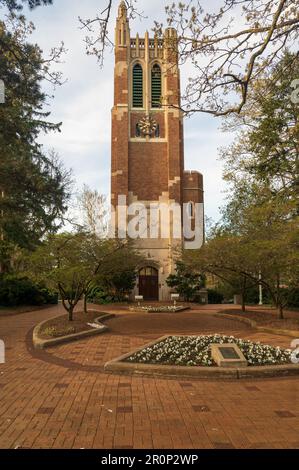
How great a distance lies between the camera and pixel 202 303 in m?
32.6

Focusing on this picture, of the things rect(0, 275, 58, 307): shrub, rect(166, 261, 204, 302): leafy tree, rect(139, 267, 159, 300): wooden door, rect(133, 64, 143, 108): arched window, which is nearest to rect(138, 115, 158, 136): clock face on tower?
rect(133, 64, 143, 108): arched window

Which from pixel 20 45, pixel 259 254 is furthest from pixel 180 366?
pixel 259 254

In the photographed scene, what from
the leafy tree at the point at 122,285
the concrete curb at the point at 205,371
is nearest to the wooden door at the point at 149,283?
the leafy tree at the point at 122,285

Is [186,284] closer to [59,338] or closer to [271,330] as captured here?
[271,330]

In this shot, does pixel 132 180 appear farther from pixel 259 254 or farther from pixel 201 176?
pixel 259 254

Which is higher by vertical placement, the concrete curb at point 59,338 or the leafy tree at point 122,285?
the leafy tree at point 122,285

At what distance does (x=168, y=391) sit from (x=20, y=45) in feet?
22.8

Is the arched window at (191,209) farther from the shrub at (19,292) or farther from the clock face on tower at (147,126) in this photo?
the shrub at (19,292)

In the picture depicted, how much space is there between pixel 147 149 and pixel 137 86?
20.7 ft

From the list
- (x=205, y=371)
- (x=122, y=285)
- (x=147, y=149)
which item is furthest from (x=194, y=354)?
(x=147, y=149)

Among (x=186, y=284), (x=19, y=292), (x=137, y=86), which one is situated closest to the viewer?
(x=19, y=292)

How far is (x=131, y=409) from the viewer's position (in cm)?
589

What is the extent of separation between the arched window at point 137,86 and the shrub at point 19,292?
66.2 ft

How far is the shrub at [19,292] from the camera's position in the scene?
81.0 ft
